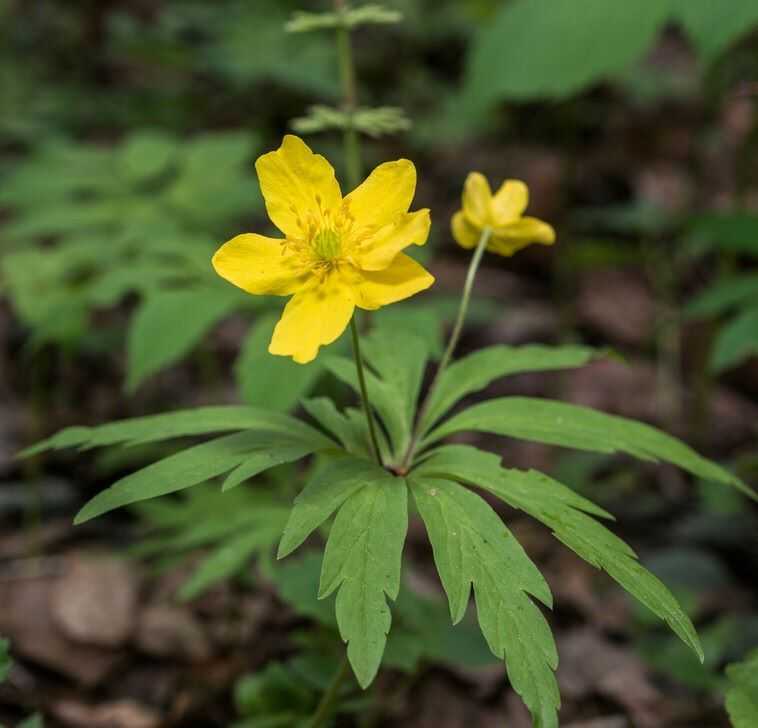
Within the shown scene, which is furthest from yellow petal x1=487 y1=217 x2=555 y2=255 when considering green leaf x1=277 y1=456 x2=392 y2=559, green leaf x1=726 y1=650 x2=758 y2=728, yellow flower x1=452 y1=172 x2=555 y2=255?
green leaf x1=726 y1=650 x2=758 y2=728

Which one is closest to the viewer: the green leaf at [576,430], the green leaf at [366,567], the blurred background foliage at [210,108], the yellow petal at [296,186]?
the green leaf at [366,567]

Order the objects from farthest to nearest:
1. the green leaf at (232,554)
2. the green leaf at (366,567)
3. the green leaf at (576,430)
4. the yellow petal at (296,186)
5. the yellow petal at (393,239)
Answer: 1. the green leaf at (232,554)
2. the green leaf at (576,430)
3. the yellow petal at (296,186)
4. the yellow petal at (393,239)
5. the green leaf at (366,567)

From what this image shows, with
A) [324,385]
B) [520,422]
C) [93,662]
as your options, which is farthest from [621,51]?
[93,662]

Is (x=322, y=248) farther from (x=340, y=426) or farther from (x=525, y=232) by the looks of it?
(x=525, y=232)

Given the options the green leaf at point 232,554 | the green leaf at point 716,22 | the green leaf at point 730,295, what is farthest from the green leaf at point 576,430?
the green leaf at point 716,22

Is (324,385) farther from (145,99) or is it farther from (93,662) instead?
(145,99)

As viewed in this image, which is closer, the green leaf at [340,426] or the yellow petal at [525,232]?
the green leaf at [340,426]

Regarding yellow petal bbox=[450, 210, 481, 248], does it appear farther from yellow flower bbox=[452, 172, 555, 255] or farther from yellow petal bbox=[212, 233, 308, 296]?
yellow petal bbox=[212, 233, 308, 296]

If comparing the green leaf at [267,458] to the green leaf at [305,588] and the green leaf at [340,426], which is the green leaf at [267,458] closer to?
the green leaf at [340,426]

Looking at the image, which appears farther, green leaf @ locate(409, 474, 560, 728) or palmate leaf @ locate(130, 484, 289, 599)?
palmate leaf @ locate(130, 484, 289, 599)
